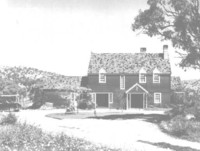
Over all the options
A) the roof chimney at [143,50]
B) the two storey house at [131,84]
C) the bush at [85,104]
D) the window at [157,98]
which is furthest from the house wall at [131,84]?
the roof chimney at [143,50]

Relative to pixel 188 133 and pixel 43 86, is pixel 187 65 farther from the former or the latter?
pixel 43 86

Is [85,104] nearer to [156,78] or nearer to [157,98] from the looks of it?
[157,98]

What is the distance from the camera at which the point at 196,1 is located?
3253cm

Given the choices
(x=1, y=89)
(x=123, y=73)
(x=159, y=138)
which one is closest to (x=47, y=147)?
(x=159, y=138)

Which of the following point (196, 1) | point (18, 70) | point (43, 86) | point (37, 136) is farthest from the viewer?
point (18, 70)

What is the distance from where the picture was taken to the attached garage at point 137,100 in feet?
189

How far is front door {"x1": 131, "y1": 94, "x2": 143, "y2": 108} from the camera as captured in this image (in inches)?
2270

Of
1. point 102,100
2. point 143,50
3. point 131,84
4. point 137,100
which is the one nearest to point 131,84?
point 131,84

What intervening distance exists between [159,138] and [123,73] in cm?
3846

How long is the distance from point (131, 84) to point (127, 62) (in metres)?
3.93

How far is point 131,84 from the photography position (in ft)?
190

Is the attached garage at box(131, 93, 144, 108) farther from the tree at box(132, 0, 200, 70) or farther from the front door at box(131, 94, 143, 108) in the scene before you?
the tree at box(132, 0, 200, 70)

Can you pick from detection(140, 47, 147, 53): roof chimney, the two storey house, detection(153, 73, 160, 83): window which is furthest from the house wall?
detection(140, 47, 147, 53): roof chimney

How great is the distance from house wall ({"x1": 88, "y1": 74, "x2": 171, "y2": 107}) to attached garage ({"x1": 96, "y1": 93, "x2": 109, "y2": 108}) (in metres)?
0.87
